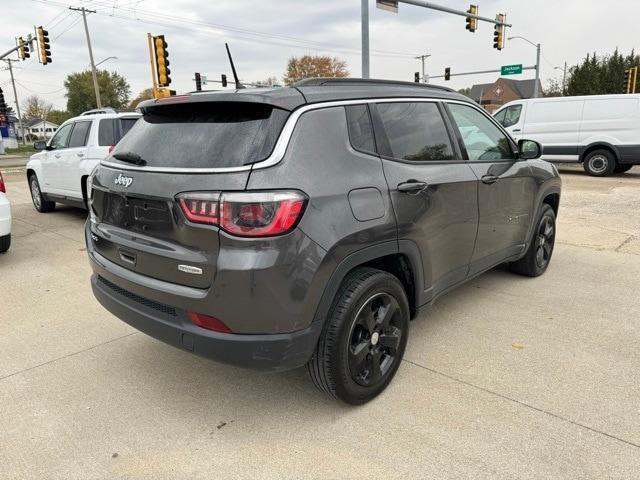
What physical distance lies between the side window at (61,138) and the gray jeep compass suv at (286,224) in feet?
19.7

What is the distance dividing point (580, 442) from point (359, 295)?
1324 mm

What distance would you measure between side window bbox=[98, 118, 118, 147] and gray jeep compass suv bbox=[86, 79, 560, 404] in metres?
4.95

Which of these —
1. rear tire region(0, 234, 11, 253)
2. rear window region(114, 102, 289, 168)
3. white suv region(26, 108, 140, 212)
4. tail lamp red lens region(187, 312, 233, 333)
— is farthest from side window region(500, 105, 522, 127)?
tail lamp red lens region(187, 312, 233, 333)

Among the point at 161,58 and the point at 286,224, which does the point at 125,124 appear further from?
the point at 161,58

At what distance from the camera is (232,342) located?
2.30 meters

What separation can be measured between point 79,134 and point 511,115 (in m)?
12.8

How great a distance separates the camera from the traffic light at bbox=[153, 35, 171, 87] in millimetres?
16172

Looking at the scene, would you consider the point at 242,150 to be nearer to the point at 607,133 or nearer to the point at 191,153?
the point at 191,153

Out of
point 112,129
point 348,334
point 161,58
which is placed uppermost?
point 161,58

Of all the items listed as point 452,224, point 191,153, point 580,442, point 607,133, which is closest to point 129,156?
point 191,153

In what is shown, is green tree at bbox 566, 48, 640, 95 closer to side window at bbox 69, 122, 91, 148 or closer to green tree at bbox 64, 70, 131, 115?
side window at bbox 69, 122, 91, 148

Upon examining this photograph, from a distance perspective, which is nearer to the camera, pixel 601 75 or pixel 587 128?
pixel 587 128

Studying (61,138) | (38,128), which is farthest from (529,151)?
(38,128)

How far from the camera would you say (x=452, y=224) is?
3301 millimetres
